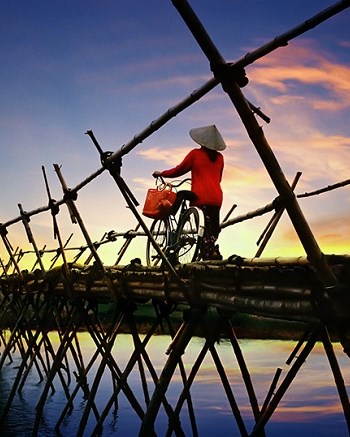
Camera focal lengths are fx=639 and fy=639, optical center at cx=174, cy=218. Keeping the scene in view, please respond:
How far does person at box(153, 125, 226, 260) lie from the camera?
8891 millimetres

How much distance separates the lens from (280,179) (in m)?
4.25

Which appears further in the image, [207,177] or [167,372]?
[207,177]

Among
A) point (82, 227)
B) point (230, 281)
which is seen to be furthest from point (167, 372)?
point (82, 227)

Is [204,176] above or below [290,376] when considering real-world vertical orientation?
Result: above

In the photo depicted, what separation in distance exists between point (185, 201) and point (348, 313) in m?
5.70

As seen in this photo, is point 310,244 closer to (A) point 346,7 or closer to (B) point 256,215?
(A) point 346,7

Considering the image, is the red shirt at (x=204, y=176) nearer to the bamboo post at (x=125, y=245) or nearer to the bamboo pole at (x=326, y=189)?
the bamboo pole at (x=326, y=189)

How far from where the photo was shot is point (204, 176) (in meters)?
8.93

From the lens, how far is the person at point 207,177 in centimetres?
889

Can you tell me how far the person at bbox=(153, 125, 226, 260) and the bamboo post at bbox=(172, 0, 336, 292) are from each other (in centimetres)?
440

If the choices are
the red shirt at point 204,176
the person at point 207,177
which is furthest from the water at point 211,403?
the red shirt at point 204,176

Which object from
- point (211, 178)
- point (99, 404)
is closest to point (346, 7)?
point (211, 178)

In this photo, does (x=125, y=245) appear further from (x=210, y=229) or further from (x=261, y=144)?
(x=261, y=144)

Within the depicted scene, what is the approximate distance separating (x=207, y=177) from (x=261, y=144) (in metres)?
4.69
